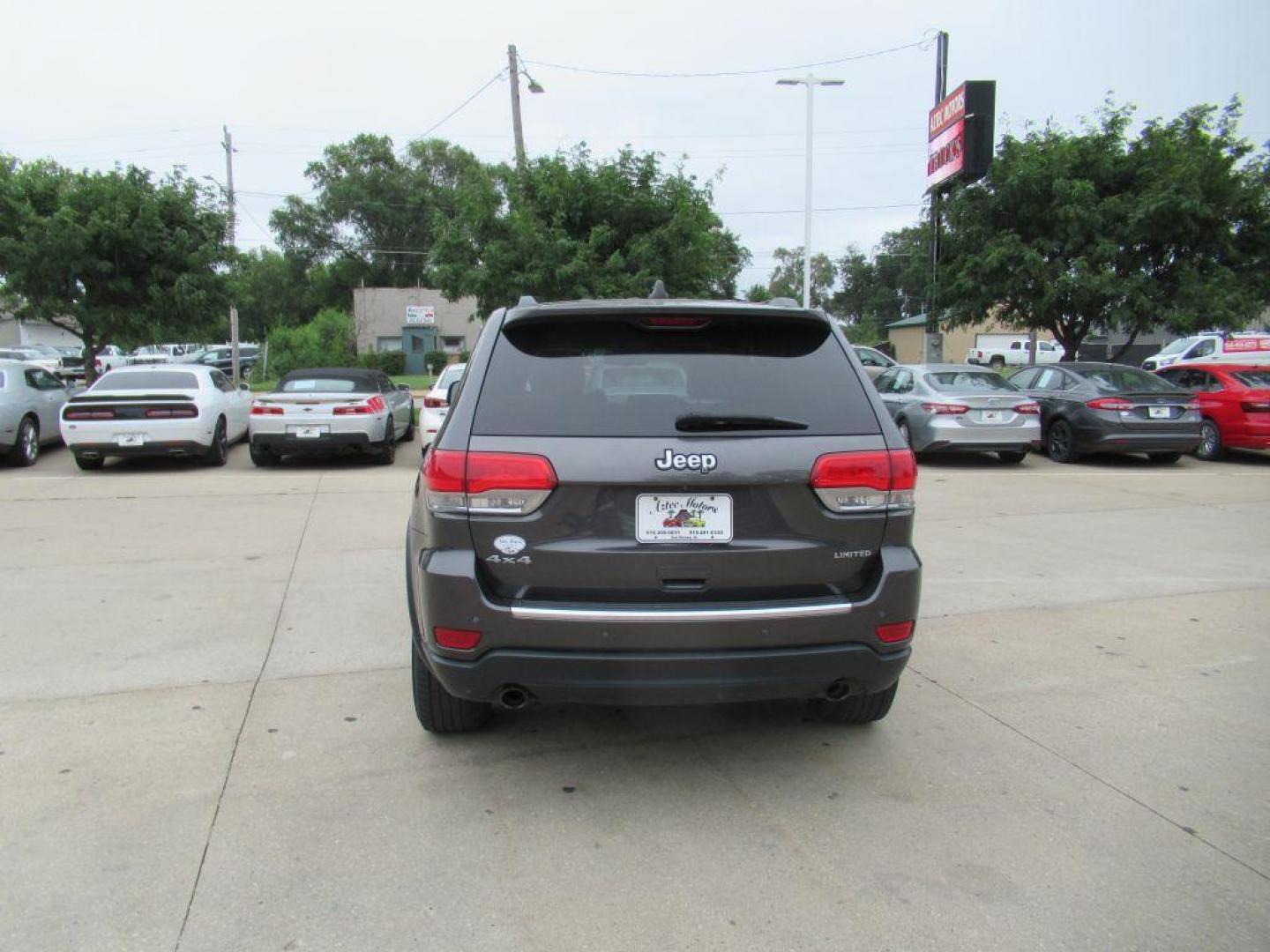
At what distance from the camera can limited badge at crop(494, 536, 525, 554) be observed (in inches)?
116

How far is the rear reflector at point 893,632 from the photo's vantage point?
10.2 feet

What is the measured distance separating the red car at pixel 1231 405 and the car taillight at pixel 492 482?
1284 cm

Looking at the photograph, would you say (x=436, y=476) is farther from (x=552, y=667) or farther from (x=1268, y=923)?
(x=1268, y=923)

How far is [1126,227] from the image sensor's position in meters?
16.0

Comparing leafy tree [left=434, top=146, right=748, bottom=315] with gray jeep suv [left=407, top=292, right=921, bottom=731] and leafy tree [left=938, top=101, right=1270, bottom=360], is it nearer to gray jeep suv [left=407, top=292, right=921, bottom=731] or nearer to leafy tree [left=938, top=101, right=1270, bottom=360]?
leafy tree [left=938, top=101, right=1270, bottom=360]

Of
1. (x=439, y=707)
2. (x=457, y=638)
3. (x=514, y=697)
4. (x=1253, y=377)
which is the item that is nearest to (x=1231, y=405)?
(x=1253, y=377)

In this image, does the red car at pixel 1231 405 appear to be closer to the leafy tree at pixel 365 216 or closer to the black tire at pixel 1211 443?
the black tire at pixel 1211 443

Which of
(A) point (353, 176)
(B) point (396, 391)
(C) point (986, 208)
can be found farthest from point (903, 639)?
(A) point (353, 176)

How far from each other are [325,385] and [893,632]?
10.7 m

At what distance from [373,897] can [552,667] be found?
852 millimetres

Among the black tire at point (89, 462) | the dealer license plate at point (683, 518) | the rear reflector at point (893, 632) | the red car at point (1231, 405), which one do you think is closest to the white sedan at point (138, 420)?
the black tire at point (89, 462)

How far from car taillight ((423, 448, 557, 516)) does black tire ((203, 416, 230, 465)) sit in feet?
34.1

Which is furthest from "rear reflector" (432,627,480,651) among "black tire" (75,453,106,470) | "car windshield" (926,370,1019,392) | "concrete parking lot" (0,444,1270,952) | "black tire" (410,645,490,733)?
"car windshield" (926,370,1019,392)

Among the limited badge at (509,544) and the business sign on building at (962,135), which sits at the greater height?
the business sign on building at (962,135)
